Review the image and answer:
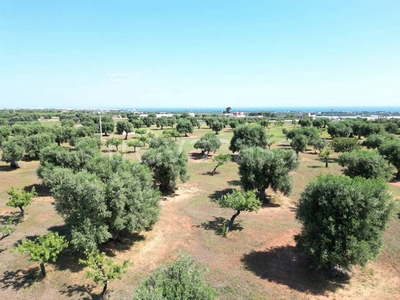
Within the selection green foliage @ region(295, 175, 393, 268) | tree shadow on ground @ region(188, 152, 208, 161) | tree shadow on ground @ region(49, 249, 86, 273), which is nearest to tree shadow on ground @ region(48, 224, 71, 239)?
tree shadow on ground @ region(49, 249, 86, 273)

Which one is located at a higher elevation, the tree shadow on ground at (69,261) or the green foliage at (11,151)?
the green foliage at (11,151)

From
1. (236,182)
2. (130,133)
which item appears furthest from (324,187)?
(130,133)

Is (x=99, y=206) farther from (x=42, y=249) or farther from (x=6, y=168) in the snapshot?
(x=6, y=168)

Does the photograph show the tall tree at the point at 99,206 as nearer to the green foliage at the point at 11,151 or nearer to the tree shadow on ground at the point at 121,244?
the tree shadow on ground at the point at 121,244

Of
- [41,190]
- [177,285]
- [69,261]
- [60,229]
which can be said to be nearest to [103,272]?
[177,285]

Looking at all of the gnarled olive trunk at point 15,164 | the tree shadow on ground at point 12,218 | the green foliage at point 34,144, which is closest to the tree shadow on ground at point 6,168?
the gnarled olive trunk at point 15,164

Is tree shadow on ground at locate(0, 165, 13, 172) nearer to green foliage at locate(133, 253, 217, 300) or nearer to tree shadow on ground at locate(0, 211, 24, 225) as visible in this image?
tree shadow on ground at locate(0, 211, 24, 225)

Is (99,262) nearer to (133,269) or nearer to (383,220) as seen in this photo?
(133,269)

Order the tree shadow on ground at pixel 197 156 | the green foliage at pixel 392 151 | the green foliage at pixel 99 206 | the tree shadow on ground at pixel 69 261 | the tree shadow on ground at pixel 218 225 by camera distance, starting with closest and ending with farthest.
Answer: the tree shadow on ground at pixel 69 261
the green foliage at pixel 99 206
the tree shadow on ground at pixel 218 225
the green foliage at pixel 392 151
the tree shadow on ground at pixel 197 156
